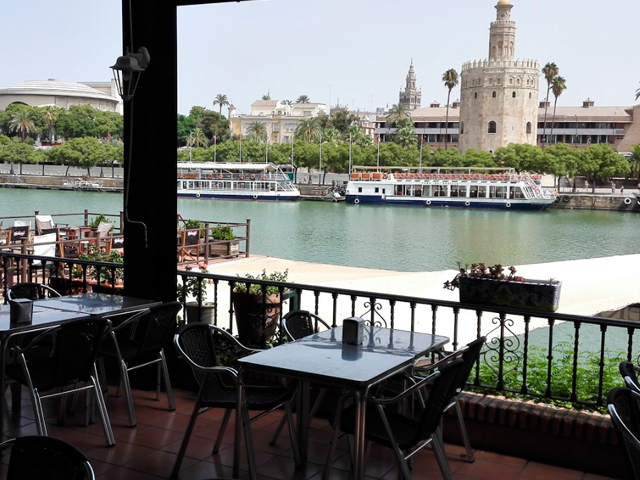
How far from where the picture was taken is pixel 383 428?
3.08 metres

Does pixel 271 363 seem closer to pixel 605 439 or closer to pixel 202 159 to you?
pixel 605 439

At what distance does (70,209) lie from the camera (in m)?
52.6

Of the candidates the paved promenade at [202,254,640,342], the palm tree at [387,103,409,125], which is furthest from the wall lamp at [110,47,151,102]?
the palm tree at [387,103,409,125]

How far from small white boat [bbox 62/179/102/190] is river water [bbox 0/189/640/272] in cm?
467

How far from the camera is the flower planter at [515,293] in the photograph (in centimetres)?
390

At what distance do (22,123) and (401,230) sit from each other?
58516 millimetres

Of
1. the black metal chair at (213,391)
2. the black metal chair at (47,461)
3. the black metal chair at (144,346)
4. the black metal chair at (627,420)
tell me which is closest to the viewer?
the black metal chair at (47,461)

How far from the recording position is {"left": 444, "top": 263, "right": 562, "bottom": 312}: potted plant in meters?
3.91

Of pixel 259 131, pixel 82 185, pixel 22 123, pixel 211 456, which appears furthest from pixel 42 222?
pixel 259 131

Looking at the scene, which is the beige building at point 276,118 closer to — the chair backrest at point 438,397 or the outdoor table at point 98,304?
the outdoor table at point 98,304

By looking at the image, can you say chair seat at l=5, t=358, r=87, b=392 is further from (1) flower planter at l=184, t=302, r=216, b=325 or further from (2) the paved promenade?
(2) the paved promenade

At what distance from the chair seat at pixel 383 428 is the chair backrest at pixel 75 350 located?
1.30 metres

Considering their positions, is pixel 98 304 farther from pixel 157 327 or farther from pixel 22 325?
pixel 22 325

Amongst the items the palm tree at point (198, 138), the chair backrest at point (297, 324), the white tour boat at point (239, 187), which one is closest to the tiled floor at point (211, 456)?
the chair backrest at point (297, 324)
